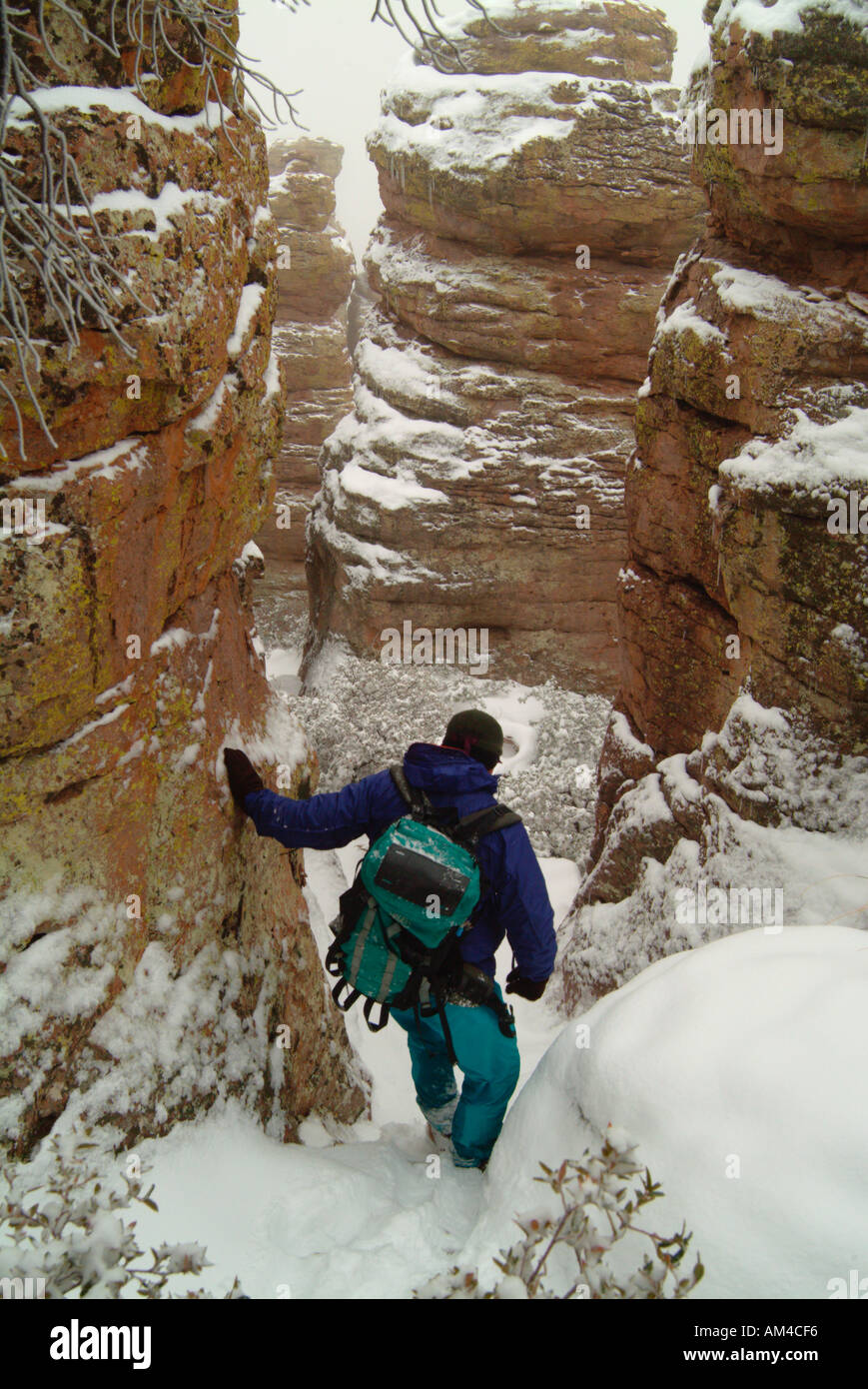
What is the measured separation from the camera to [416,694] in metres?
12.4

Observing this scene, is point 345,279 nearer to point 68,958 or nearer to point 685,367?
point 685,367

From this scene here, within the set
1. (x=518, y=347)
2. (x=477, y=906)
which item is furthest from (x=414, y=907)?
(x=518, y=347)

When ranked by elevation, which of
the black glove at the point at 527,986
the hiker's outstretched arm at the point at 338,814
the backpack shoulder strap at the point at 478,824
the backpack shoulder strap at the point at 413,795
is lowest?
the black glove at the point at 527,986

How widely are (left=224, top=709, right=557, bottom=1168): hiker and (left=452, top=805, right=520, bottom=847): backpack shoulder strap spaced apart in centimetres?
2

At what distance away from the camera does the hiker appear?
330 cm

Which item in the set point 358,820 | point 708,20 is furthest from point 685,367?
point 358,820

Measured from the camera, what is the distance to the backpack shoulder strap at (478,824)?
3271 mm

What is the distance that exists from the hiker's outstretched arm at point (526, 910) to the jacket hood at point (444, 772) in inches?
9.2

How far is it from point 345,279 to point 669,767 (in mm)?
19768

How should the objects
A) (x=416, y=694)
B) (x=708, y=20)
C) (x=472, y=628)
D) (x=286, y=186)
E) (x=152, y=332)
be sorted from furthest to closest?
(x=286, y=186) < (x=472, y=628) < (x=416, y=694) < (x=708, y=20) < (x=152, y=332)

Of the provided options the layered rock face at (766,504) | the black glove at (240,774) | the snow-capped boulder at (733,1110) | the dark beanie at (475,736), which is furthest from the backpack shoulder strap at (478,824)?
the layered rock face at (766,504)

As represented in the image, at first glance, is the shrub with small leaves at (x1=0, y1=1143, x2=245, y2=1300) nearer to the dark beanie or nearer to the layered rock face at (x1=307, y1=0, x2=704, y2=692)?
the dark beanie

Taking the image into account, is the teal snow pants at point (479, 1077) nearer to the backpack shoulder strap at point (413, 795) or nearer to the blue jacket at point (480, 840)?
the blue jacket at point (480, 840)

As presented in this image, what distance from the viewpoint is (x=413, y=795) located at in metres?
3.40
